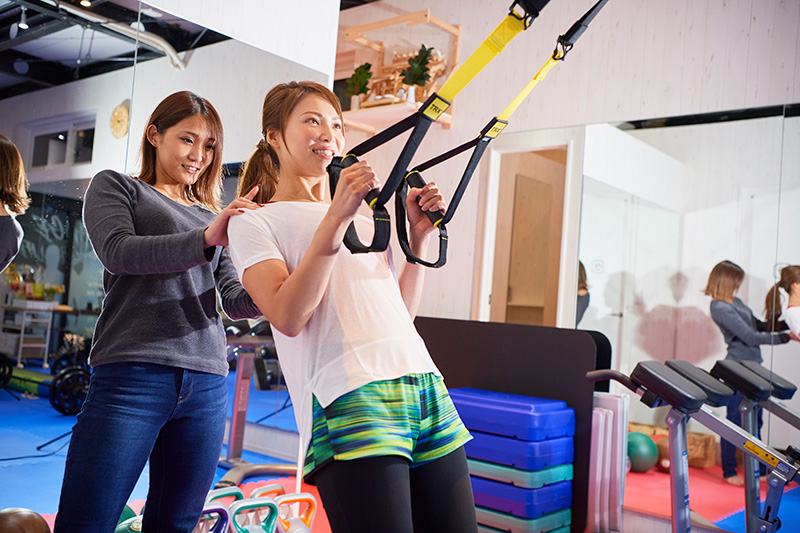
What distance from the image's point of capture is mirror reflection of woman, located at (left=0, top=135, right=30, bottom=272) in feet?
6.65

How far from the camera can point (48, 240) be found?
2145mm

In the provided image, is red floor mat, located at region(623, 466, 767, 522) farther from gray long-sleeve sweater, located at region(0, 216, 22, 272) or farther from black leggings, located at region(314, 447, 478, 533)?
gray long-sleeve sweater, located at region(0, 216, 22, 272)

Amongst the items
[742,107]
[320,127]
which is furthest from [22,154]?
[742,107]

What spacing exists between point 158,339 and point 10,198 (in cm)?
97

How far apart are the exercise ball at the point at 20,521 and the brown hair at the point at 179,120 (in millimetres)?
1106

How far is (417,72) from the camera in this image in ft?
14.8

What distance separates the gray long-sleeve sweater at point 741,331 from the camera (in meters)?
3.31

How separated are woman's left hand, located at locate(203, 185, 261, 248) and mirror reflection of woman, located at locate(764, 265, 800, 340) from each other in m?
2.94

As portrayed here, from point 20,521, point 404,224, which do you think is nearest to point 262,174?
point 404,224

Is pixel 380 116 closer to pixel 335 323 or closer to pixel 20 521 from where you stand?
pixel 20 521

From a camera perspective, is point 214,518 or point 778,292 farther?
point 778,292

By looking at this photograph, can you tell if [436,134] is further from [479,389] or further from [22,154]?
[22,154]

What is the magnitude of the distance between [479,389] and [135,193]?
7.92ft

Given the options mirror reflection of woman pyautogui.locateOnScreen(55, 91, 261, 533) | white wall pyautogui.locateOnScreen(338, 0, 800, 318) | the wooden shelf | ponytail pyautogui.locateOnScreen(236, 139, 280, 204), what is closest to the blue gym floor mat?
mirror reflection of woman pyautogui.locateOnScreen(55, 91, 261, 533)
